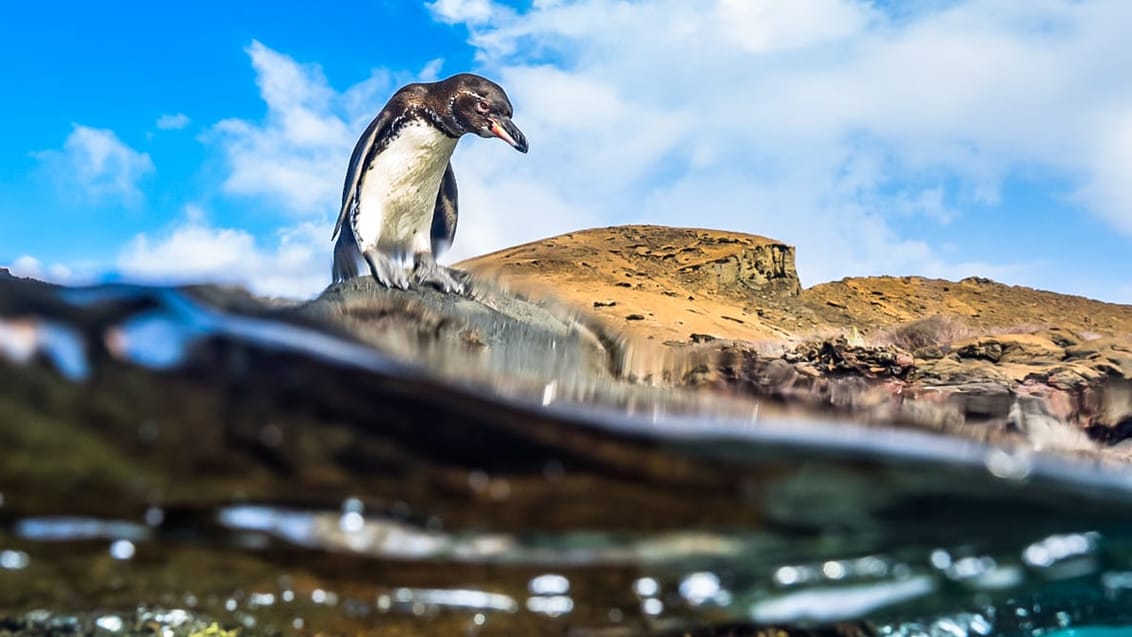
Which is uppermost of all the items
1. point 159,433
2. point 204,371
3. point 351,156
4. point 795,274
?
point 795,274

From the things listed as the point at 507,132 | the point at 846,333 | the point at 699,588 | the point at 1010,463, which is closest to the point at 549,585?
the point at 699,588

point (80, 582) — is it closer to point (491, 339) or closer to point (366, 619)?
point (366, 619)

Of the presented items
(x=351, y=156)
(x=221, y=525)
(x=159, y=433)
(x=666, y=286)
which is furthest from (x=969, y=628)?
(x=666, y=286)

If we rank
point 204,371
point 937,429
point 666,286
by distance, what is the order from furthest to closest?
point 666,286 < point 937,429 < point 204,371

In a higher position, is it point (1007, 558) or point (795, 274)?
point (795, 274)

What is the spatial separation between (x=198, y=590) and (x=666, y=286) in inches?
432

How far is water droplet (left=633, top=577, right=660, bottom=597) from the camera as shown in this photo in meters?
5.02

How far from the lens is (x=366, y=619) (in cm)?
552

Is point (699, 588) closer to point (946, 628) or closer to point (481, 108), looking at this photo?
point (946, 628)

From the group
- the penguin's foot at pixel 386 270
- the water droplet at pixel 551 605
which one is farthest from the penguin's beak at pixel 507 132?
the water droplet at pixel 551 605

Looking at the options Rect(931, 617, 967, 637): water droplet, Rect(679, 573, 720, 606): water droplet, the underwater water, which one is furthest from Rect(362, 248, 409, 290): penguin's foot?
Rect(931, 617, 967, 637): water droplet

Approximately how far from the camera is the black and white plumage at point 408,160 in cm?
874

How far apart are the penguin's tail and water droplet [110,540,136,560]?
409 centimetres

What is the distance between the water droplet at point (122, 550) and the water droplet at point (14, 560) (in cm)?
50
